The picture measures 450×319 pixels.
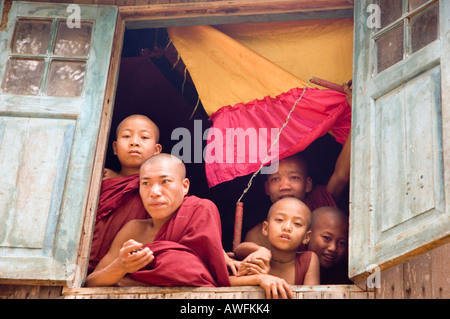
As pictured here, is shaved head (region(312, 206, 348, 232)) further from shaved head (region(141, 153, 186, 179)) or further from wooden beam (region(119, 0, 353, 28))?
wooden beam (region(119, 0, 353, 28))

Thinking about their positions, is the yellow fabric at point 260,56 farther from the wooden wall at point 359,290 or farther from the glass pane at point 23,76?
the wooden wall at point 359,290

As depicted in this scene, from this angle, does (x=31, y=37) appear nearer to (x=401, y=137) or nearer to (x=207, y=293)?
(x=207, y=293)

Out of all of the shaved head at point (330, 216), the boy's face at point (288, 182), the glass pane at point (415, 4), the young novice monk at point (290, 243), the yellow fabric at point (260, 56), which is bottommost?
the young novice monk at point (290, 243)

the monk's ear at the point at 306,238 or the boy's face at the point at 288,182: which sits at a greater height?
the boy's face at the point at 288,182

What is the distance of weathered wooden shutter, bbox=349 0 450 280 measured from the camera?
407 cm

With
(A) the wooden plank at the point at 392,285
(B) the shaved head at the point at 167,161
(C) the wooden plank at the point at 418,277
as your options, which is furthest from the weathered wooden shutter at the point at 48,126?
(C) the wooden plank at the point at 418,277

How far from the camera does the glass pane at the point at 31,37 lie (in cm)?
538

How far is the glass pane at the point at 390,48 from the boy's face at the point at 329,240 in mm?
1163

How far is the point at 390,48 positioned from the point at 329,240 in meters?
1.37

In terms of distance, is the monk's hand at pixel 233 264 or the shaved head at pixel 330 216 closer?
the monk's hand at pixel 233 264

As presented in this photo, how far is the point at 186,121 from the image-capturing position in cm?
702

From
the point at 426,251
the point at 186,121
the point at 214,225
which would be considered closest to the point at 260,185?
the point at 186,121

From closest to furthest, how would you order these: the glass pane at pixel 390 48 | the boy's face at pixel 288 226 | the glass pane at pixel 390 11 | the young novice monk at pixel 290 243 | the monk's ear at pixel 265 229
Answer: the glass pane at pixel 390 48, the glass pane at pixel 390 11, the young novice monk at pixel 290 243, the boy's face at pixel 288 226, the monk's ear at pixel 265 229
